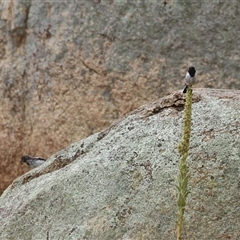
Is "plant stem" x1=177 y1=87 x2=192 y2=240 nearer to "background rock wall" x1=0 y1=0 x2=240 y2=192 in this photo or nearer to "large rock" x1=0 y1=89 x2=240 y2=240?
"large rock" x1=0 y1=89 x2=240 y2=240

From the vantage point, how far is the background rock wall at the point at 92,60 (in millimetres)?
6949

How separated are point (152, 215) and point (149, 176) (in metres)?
0.26

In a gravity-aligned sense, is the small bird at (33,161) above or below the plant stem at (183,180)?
below

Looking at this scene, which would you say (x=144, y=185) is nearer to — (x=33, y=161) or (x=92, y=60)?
(x=33, y=161)

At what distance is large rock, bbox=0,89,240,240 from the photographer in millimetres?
4242

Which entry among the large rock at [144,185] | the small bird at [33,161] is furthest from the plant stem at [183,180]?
the small bird at [33,161]

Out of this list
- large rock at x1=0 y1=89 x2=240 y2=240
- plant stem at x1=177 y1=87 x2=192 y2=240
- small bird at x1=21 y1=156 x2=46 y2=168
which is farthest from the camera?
small bird at x1=21 y1=156 x2=46 y2=168

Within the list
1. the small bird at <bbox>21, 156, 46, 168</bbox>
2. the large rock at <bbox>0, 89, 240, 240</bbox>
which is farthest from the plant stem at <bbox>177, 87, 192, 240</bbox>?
the small bird at <bbox>21, 156, 46, 168</bbox>

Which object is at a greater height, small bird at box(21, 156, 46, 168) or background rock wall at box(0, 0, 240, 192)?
background rock wall at box(0, 0, 240, 192)

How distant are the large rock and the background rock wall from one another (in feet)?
6.62

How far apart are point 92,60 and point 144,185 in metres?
2.99

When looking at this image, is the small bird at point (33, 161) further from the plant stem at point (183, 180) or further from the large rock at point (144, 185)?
the plant stem at point (183, 180)

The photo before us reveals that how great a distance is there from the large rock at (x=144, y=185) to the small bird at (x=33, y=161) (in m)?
1.78

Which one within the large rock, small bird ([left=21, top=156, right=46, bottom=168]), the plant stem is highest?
the plant stem
